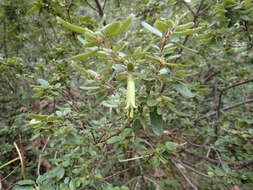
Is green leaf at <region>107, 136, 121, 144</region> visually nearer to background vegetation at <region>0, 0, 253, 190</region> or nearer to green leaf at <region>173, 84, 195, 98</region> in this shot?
background vegetation at <region>0, 0, 253, 190</region>

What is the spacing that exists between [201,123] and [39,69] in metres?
1.73

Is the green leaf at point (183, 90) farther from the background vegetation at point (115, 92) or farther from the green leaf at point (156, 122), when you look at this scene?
the green leaf at point (156, 122)

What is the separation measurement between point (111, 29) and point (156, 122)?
0.46 metres

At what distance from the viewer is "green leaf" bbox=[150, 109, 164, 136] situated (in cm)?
79

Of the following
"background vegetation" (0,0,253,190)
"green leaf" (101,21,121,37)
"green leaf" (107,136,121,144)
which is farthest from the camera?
"green leaf" (107,136,121,144)

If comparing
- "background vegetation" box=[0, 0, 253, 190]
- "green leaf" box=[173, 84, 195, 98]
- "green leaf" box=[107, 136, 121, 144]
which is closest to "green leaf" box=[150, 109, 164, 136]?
"background vegetation" box=[0, 0, 253, 190]

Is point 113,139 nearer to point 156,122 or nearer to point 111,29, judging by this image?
point 156,122

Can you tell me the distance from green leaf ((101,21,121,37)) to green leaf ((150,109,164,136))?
1.33 feet

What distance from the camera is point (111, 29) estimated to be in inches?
23.1

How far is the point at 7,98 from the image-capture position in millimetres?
2082

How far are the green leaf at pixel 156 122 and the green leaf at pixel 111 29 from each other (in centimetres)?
41

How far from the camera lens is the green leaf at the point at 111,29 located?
0.57 m

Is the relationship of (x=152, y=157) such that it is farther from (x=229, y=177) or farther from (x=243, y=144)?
(x=243, y=144)

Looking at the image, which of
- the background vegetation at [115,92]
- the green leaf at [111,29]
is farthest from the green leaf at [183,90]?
the green leaf at [111,29]
